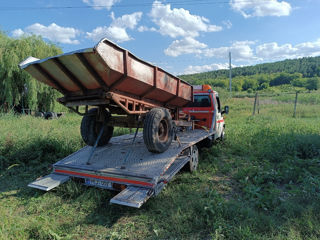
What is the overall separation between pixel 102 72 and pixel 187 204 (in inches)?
98.7

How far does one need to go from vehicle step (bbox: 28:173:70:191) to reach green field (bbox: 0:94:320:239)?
0.54 ft

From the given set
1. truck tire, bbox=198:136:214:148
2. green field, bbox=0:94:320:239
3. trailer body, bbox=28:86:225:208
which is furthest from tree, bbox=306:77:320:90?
trailer body, bbox=28:86:225:208

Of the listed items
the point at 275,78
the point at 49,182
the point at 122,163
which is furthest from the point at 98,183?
the point at 275,78

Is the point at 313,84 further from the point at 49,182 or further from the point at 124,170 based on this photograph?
the point at 49,182

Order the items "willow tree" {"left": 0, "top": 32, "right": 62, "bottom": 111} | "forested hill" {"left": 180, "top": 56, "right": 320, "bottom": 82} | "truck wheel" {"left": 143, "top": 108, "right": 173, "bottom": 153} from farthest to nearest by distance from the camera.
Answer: "forested hill" {"left": 180, "top": 56, "right": 320, "bottom": 82}
"willow tree" {"left": 0, "top": 32, "right": 62, "bottom": 111}
"truck wheel" {"left": 143, "top": 108, "right": 173, "bottom": 153}

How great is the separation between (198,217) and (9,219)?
2658mm

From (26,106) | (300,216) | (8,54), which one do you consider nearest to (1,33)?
(8,54)

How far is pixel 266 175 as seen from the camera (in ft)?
14.5

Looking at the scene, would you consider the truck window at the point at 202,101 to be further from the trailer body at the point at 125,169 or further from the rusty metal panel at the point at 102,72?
the rusty metal panel at the point at 102,72

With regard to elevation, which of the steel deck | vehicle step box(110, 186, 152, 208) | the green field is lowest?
the green field

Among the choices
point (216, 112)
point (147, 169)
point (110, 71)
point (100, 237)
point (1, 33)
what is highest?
point (1, 33)

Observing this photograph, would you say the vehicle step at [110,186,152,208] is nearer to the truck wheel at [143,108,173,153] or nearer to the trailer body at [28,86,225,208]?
the trailer body at [28,86,225,208]

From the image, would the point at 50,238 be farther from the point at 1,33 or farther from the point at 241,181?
the point at 1,33

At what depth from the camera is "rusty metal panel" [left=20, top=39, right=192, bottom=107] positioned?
3150 millimetres
